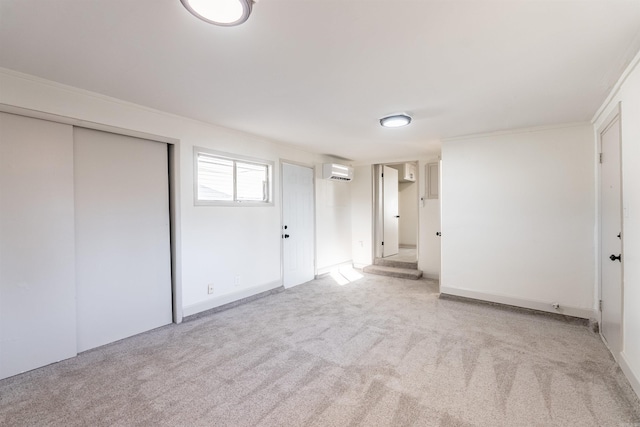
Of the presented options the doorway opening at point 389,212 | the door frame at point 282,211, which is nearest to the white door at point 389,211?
the doorway opening at point 389,212

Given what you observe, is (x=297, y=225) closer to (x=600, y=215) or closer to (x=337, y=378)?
(x=337, y=378)

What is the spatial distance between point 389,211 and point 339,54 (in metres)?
4.85

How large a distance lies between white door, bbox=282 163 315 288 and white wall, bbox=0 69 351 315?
6.6 inches

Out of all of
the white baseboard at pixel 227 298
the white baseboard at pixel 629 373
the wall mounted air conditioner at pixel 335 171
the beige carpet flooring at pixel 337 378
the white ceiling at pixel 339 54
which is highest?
→ the white ceiling at pixel 339 54

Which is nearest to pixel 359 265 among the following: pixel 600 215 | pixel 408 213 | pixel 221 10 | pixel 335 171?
pixel 335 171

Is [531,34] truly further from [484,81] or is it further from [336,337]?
[336,337]

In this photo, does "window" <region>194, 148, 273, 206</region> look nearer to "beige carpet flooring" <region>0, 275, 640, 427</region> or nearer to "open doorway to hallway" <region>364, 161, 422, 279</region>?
"beige carpet flooring" <region>0, 275, 640, 427</region>

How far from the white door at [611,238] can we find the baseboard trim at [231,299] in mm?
3740

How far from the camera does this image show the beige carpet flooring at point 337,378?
181 cm

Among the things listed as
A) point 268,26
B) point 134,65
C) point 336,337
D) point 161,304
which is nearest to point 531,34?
point 268,26

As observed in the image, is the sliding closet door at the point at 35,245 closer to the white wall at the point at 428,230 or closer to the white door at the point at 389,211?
the white wall at the point at 428,230

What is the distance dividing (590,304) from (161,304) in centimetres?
483

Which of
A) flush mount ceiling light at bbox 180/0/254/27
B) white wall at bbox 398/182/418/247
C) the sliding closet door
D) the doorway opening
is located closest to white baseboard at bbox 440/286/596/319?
the doorway opening

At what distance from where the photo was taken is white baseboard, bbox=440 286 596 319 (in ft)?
11.0
